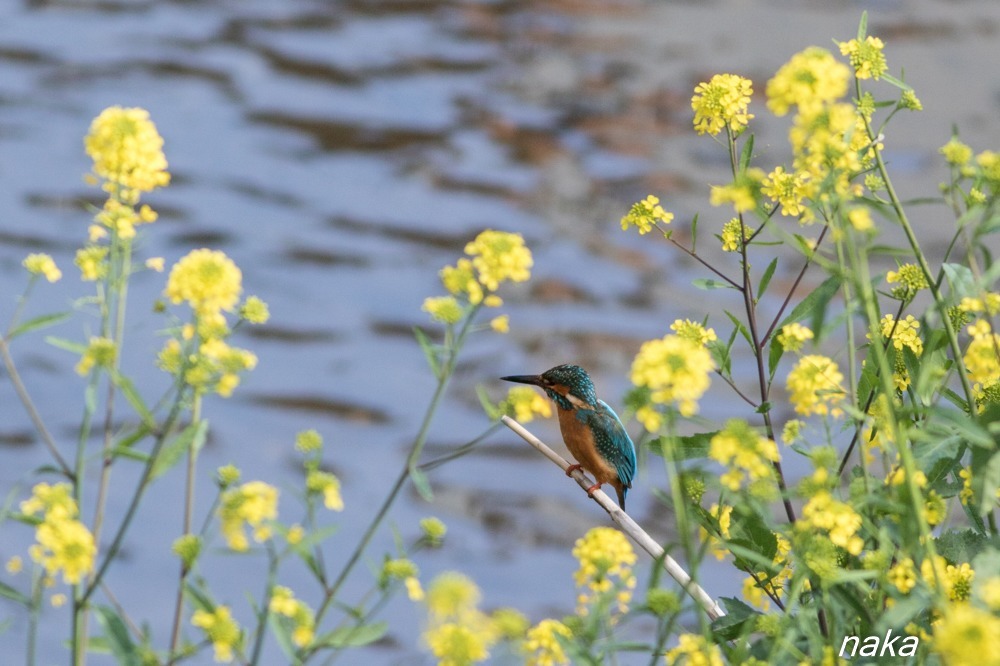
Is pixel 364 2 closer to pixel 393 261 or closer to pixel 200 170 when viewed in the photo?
pixel 200 170

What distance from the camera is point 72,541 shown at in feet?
3.83

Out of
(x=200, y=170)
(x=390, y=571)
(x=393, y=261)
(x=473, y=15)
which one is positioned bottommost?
(x=390, y=571)

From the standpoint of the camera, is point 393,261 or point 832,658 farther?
point 393,261

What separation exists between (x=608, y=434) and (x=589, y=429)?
32mm

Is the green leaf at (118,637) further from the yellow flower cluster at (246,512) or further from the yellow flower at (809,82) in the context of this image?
the yellow flower at (809,82)

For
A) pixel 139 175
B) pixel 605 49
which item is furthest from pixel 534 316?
pixel 139 175

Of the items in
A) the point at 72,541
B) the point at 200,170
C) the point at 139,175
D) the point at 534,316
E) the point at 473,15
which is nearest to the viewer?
the point at 72,541

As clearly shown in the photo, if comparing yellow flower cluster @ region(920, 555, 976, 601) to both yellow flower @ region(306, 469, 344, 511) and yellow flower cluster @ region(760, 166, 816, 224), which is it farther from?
yellow flower @ region(306, 469, 344, 511)

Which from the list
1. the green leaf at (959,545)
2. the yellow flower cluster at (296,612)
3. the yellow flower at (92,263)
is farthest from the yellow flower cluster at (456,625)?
the green leaf at (959,545)

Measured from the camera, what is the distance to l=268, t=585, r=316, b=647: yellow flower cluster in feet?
3.94

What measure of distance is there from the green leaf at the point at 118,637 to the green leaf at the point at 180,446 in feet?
0.42

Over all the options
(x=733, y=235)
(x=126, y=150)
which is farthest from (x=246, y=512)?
(x=733, y=235)

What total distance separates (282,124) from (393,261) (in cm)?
136

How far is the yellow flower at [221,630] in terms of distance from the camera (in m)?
1.19
